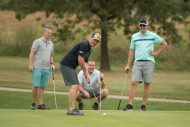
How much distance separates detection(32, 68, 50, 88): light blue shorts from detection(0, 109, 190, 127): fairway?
1415mm

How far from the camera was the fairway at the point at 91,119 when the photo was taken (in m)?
11.7

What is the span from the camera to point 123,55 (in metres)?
46.8

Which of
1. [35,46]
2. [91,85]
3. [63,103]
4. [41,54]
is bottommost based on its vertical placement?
[63,103]

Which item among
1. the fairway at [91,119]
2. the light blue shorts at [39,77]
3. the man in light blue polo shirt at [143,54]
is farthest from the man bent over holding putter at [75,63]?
the man in light blue polo shirt at [143,54]

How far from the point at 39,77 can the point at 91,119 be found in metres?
3.03

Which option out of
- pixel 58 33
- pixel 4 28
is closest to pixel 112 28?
pixel 58 33

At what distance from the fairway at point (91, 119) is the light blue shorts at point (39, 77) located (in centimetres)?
141

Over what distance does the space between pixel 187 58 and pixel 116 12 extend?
9385 millimetres

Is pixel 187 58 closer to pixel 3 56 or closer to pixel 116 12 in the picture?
pixel 116 12

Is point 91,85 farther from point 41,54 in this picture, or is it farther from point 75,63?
point 75,63

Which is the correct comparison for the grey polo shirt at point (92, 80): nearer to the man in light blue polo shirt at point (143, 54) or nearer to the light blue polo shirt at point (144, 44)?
the man in light blue polo shirt at point (143, 54)

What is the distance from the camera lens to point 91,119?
12.4 meters

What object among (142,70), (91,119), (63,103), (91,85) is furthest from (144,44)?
(63,103)

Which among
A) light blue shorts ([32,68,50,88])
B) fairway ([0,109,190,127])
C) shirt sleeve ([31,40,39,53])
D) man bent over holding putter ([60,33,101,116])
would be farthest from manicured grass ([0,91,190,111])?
man bent over holding putter ([60,33,101,116])
